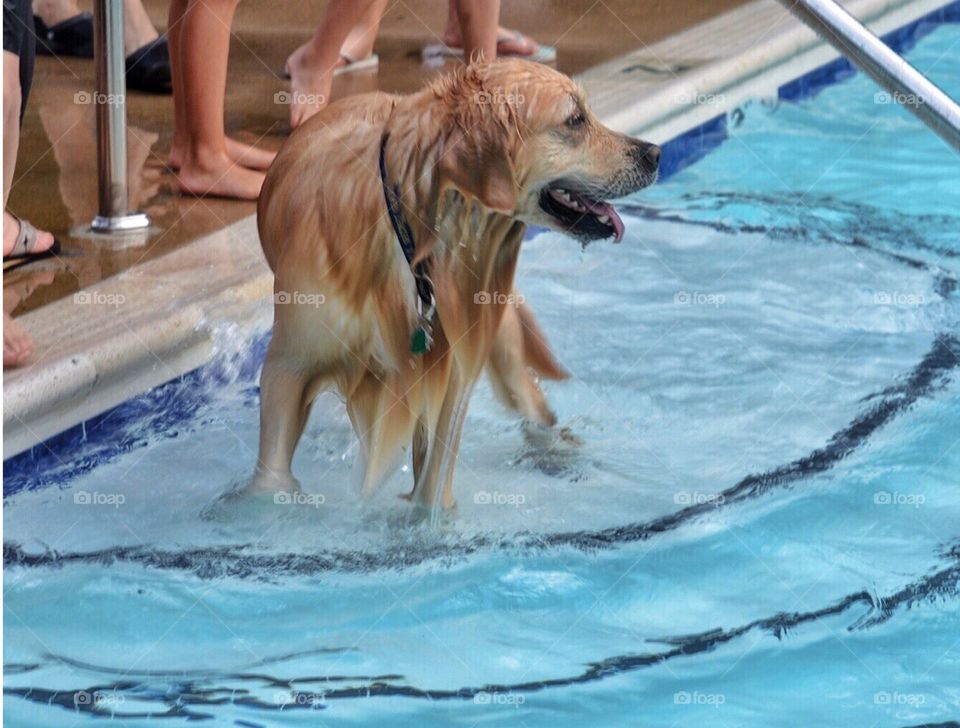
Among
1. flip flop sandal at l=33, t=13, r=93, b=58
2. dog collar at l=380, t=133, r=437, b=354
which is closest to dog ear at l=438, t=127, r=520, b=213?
dog collar at l=380, t=133, r=437, b=354

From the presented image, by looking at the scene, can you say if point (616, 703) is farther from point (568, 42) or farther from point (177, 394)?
point (568, 42)

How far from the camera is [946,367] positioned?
4.75 meters

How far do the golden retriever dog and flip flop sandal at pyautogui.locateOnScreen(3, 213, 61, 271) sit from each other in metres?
1.26

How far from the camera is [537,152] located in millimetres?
3008

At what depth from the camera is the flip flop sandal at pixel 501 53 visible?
6.78 meters

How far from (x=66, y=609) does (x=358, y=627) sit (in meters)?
0.65

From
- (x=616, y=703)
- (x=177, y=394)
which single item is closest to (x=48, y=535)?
(x=177, y=394)

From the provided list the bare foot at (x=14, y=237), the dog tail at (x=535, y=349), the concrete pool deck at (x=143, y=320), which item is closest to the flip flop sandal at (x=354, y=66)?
the concrete pool deck at (x=143, y=320)

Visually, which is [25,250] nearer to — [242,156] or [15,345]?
[15,345]

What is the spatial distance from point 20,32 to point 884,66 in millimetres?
2479

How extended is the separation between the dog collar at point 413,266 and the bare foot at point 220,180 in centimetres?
203

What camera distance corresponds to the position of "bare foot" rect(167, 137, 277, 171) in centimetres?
525

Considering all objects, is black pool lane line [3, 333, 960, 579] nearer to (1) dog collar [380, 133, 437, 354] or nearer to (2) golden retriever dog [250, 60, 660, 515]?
(2) golden retriever dog [250, 60, 660, 515]

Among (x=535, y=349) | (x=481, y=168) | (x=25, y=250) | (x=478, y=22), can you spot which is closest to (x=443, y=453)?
(x=535, y=349)
